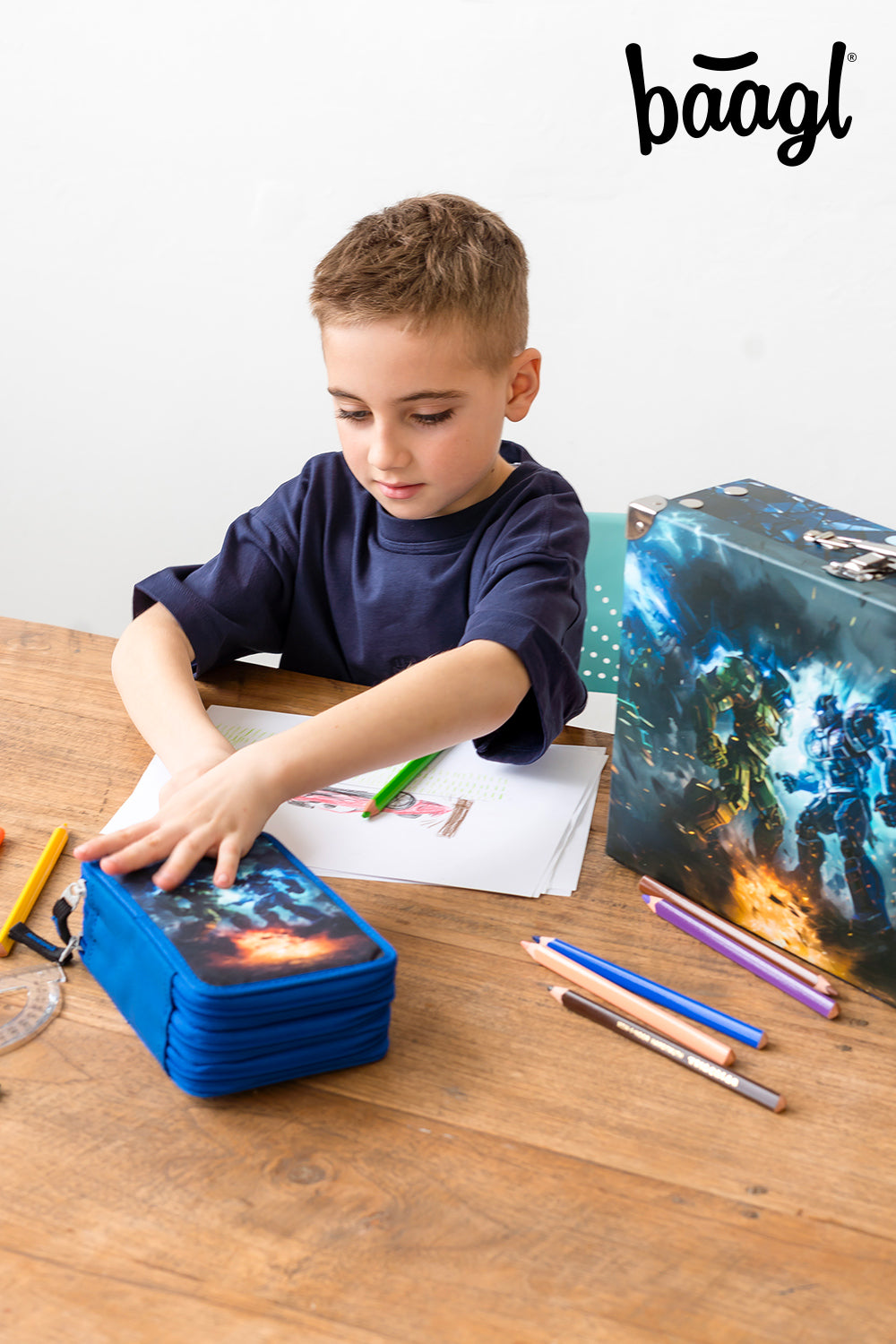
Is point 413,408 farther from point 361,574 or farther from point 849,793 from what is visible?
point 849,793

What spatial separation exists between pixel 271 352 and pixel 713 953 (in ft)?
6.07

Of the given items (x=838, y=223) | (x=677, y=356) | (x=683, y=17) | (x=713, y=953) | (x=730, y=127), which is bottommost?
(x=713, y=953)

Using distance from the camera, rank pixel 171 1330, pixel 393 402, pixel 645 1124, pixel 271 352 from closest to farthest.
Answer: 1. pixel 171 1330
2. pixel 645 1124
3. pixel 393 402
4. pixel 271 352

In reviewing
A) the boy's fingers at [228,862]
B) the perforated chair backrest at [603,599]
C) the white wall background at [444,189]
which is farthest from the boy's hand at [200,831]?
the white wall background at [444,189]

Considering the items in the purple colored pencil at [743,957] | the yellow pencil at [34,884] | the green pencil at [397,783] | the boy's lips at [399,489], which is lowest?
the purple colored pencil at [743,957]

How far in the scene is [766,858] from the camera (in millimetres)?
657

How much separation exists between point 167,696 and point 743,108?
155 centimetres

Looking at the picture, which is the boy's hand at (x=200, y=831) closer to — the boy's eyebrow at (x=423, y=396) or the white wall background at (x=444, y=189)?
the boy's eyebrow at (x=423, y=396)

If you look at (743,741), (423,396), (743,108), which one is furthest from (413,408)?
(743,108)

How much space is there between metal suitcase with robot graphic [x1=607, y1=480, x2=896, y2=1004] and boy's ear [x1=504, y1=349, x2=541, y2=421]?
356 mm

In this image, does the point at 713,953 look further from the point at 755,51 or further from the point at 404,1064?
the point at 755,51

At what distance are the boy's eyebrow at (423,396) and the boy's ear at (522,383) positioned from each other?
0.32ft

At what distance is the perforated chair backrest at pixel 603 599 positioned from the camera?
1.26 metres

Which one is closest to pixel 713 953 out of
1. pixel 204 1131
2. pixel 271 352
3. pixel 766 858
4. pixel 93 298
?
pixel 766 858
